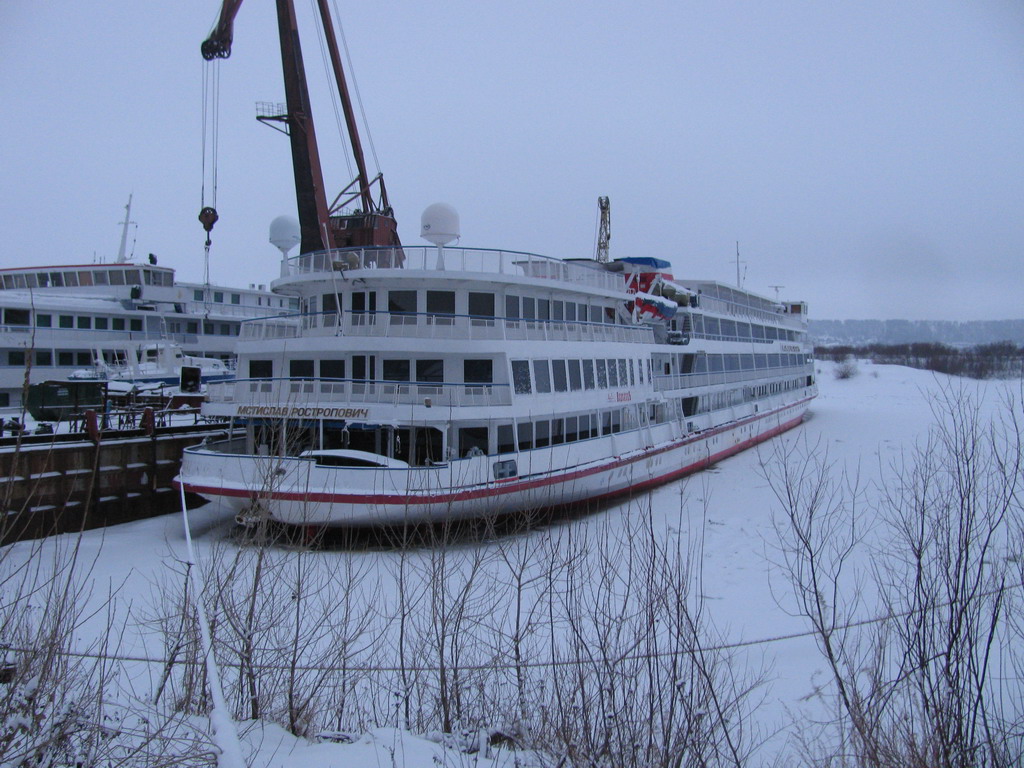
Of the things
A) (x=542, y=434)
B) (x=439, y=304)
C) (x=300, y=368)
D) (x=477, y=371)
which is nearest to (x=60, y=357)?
(x=300, y=368)

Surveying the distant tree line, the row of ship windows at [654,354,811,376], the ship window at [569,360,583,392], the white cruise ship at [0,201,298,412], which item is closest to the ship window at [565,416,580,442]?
the ship window at [569,360,583,392]

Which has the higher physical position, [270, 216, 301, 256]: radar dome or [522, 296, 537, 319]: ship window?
[270, 216, 301, 256]: radar dome

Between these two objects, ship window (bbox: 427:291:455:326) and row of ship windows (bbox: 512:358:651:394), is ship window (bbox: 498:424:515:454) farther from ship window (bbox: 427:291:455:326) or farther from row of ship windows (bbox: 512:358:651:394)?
ship window (bbox: 427:291:455:326)

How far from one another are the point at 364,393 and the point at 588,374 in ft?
24.0

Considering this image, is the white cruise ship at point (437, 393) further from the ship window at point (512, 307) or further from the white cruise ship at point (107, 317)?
the white cruise ship at point (107, 317)

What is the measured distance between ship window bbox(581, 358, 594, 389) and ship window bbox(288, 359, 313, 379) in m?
7.93

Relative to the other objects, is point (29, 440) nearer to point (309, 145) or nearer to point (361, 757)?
point (309, 145)

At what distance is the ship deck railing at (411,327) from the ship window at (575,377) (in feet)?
2.50

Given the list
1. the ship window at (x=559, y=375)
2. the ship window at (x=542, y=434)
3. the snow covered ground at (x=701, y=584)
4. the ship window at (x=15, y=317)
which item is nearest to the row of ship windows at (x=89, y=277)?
the ship window at (x=15, y=317)

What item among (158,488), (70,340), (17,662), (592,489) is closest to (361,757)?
(17,662)

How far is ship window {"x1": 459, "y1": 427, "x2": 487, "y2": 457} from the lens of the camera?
16656 millimetres

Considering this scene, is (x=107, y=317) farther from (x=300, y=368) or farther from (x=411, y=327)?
(x=411, y=327)

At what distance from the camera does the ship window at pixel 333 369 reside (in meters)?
17.7

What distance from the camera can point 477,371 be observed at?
1717 centimetres
